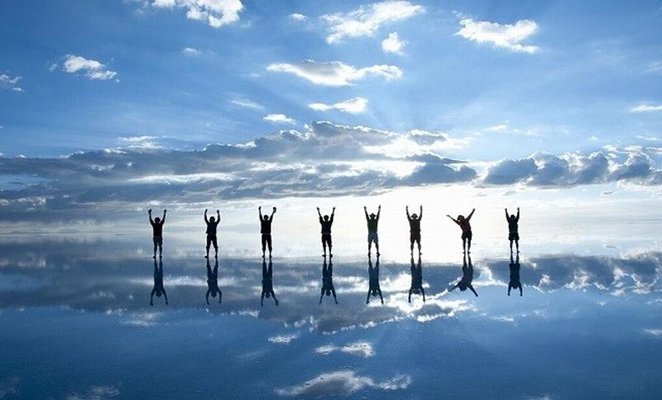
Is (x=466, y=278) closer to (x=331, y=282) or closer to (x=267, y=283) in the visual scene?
(x=331, y=282)

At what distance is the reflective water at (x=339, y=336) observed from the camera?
8375 millimetres

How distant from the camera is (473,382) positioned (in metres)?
8.37

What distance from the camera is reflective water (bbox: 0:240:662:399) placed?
Answer: 27.5 ft

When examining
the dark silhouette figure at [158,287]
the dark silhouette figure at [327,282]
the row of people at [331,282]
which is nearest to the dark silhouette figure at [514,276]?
the row of people at [331,282]

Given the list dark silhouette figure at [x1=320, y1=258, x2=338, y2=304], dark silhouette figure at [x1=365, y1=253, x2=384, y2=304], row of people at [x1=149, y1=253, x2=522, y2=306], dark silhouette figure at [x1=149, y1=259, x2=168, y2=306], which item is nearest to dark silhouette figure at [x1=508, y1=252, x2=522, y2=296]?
row of people at [x1=149, y1=253, x2=522, y2=306]

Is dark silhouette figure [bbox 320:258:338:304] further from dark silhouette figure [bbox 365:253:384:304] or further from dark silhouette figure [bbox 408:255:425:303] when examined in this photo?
dark silhouette figure [bbox 408:255:425:303]

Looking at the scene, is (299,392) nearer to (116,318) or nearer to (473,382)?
(473,382)

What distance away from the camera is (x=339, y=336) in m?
11.5

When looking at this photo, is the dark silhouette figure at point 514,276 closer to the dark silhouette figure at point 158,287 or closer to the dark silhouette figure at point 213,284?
the dark silhouette figure at point 213,284

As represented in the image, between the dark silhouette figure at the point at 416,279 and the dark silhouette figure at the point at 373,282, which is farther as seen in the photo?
the dark silhouette figure at the point at 416,279

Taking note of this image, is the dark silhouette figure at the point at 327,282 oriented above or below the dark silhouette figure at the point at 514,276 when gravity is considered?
above

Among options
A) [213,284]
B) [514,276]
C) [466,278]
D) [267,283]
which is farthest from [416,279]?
[213,284]

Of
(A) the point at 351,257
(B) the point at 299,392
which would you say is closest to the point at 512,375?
(B) the point at 299,392

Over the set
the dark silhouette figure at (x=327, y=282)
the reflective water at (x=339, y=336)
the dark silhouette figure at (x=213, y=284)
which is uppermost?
the dark silhouette figure at (x=213, y=284)
